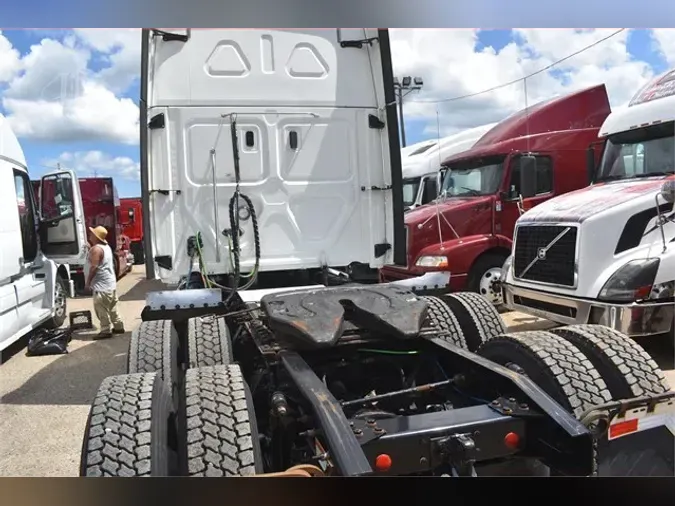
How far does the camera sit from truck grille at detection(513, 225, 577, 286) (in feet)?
19.1

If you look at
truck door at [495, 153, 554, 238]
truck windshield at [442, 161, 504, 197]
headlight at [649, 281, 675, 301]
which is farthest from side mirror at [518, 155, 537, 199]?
headlight at [649, 281, 675, 301]

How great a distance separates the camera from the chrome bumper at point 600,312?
195 inches

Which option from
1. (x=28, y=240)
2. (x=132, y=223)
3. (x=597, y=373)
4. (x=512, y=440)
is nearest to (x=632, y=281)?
(x=597, y=373)

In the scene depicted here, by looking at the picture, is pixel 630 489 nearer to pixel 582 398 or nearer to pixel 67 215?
pixel 582 398

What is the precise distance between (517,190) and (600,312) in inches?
130

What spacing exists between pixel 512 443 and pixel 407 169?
8596mm

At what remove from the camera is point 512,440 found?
2484 millimetres

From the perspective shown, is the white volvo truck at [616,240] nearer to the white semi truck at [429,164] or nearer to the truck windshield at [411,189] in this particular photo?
the white semi truck at [429,164]

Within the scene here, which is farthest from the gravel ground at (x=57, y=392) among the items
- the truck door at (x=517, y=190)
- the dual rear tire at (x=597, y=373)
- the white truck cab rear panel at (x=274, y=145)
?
the dual rear tire at (x=597, y=373)

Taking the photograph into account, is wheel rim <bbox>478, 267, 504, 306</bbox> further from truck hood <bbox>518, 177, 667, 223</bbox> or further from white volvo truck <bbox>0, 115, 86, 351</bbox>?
white volvo truck <bbox>0, 115, 86, 351</bbox>

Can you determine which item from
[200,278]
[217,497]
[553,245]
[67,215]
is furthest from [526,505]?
[67,215]

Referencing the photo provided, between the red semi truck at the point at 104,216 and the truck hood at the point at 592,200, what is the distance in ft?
14.8

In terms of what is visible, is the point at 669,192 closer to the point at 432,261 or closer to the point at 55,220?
the point at 432,261

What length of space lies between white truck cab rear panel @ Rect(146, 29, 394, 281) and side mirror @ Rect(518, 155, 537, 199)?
3198 mm
